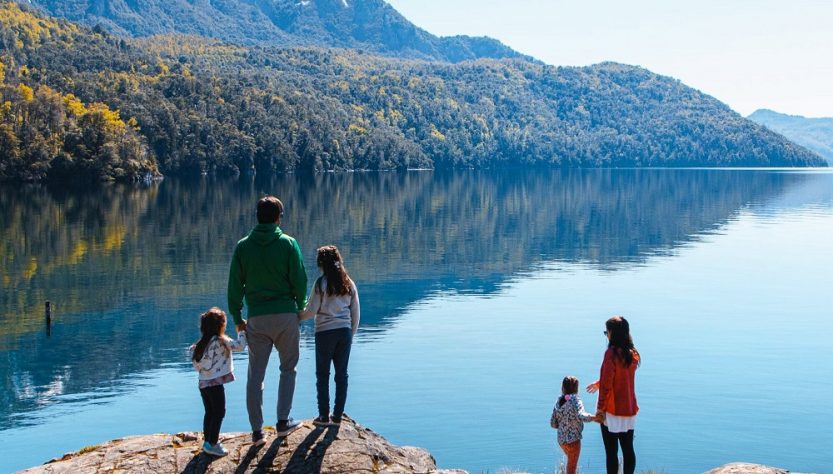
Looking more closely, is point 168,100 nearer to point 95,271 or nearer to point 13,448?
point 95,271

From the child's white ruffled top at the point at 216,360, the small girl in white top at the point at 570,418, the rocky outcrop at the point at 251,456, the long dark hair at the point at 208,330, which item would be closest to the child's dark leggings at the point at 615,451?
the small girl in white top at the point at 570,418

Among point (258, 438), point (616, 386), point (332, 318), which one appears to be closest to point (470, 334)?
point (332, 318)

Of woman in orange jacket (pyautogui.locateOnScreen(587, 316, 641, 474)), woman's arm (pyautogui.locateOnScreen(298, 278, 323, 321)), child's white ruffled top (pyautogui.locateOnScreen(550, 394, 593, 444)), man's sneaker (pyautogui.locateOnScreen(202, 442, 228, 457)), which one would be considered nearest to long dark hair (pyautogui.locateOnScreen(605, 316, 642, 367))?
woman in orange jacket (pyautogui.locateOnScreen(587, 316, 641, 474))

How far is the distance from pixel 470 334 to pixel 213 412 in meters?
20.7

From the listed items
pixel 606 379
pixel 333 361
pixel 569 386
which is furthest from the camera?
pixel 569 386

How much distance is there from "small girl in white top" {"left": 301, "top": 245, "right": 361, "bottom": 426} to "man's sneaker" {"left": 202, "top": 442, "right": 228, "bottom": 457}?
4.30 ft

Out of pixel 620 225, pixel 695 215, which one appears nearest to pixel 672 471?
pixel 620 225

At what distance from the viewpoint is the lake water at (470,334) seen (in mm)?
20547

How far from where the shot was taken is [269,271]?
35.2 ft

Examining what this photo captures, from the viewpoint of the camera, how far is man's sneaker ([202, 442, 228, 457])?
10.6m

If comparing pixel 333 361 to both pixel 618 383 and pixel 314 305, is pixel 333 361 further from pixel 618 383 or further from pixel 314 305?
pixel 618 383

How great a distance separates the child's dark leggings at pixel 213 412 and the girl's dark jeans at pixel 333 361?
125 centimetres

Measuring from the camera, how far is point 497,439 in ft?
65.7

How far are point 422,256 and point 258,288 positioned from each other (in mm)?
42965
